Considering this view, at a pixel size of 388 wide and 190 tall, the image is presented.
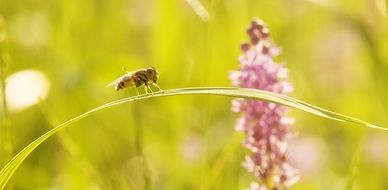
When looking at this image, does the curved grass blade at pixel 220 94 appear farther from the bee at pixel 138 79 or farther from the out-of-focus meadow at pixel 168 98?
the out-of-focus meadow at pixel 168 98

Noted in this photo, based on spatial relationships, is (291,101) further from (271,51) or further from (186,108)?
(186,108)

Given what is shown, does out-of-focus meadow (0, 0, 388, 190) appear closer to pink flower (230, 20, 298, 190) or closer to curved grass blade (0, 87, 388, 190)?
pink flower (230, 20, 298, 190)

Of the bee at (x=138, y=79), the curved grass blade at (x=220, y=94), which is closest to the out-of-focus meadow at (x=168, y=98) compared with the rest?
the bee at (x=138, y=79)

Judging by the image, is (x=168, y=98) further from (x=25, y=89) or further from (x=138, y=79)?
(x=138, y=79)

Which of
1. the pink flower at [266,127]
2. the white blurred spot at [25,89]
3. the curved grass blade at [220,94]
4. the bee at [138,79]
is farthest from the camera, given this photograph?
the white blurred spot at [25,89]

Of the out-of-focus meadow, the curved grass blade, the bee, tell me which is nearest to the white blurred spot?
the out-of-focus meadow

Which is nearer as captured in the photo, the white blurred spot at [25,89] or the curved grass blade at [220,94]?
the curved grass blade at [220,94]

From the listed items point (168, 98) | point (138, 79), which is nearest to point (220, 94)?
point (138, 79)
